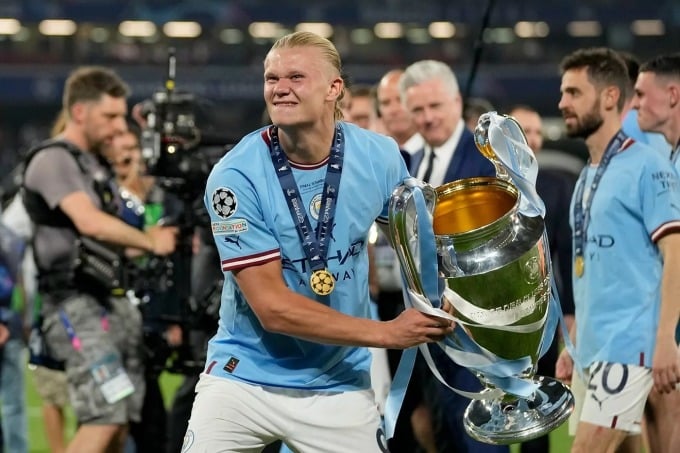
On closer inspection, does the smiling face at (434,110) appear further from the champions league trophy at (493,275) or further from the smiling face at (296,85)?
the champions league trophy at (493,275)

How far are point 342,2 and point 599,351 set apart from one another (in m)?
26.4

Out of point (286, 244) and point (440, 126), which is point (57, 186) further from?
point (286, 244)

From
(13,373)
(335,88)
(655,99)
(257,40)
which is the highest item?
(335,88)

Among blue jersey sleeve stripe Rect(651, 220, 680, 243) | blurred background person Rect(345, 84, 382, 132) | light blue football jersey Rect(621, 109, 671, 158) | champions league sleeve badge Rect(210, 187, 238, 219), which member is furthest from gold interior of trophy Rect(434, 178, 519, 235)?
blurred background person Rect(345, 84, 382, 132)

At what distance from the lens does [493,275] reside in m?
3.70

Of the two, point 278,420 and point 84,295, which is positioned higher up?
point 278,420

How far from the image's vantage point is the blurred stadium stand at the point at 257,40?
1154 inches

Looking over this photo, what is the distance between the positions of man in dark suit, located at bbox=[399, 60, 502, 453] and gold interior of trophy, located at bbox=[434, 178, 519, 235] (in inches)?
85.0

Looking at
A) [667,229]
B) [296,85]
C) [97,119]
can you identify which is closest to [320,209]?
[296,85]

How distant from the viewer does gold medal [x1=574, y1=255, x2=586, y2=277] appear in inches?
217

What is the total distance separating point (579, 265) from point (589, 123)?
0.60 metres

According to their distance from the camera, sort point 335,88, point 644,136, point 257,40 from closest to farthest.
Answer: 1. point 335,88
2. point 644,136
3. point 257,40

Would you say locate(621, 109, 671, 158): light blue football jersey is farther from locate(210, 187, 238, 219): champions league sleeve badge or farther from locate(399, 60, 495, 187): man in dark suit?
locate(210, 187, 238, 219): champions league sleeve badge

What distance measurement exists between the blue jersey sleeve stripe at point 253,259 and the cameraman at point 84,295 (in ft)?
8.29
